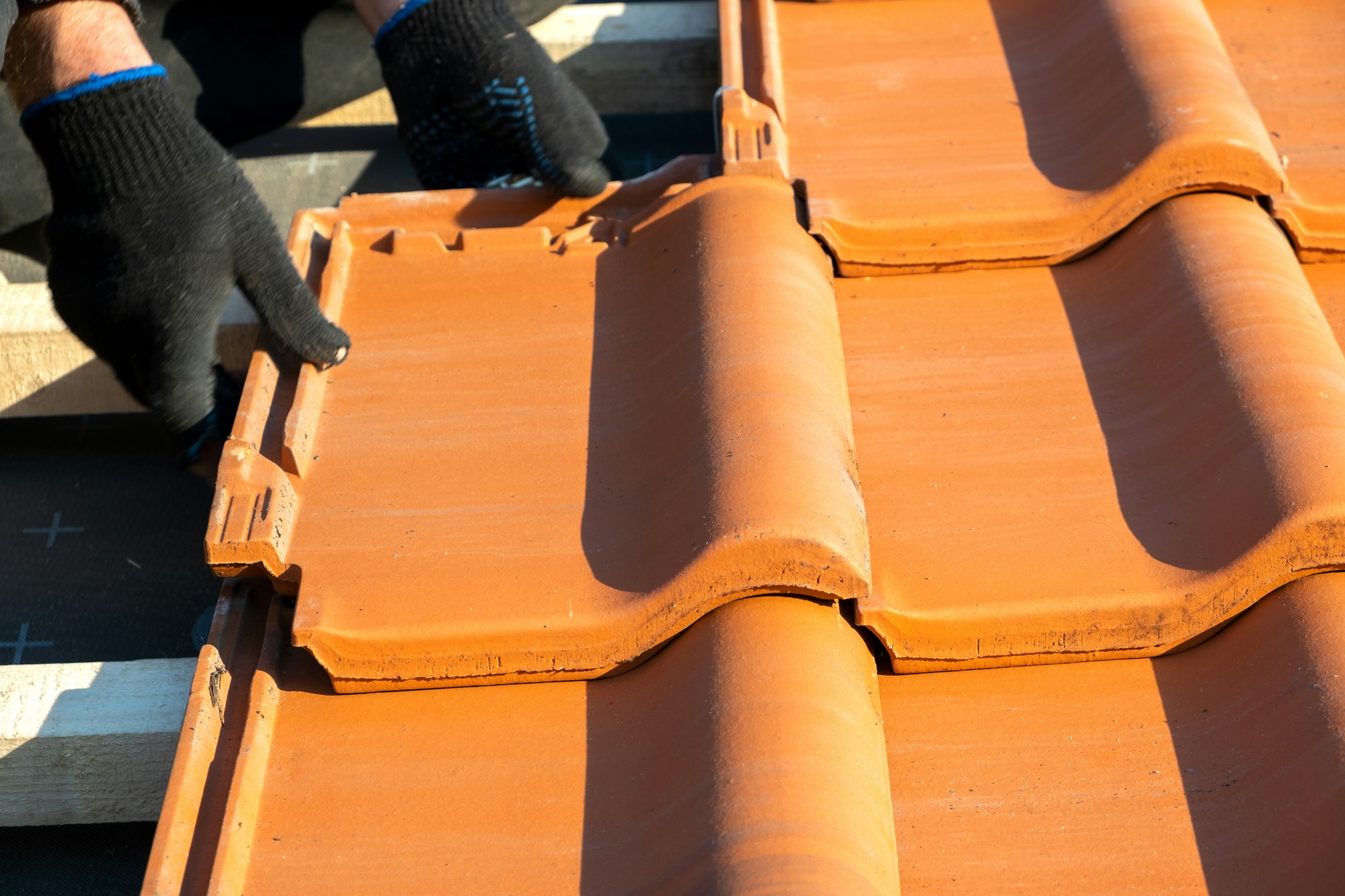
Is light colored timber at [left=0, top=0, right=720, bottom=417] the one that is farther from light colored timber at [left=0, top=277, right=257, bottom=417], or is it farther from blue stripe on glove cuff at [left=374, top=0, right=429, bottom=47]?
light colored timber at [left=0, top=277, right=257, bottom=417]

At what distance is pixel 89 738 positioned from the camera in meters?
1.78

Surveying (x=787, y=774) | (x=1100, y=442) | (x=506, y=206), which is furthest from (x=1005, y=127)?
(x=787, y=774)

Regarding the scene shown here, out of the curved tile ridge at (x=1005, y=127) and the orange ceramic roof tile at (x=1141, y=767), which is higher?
the curved tile ridge at (x=1005, y=127)

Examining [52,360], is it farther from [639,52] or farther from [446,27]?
[639,52]

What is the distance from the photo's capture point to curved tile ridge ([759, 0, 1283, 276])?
2.21 meters

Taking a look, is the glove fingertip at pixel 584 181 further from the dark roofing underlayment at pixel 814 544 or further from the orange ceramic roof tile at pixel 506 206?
the dark roofing underlayment at pixel 814 544

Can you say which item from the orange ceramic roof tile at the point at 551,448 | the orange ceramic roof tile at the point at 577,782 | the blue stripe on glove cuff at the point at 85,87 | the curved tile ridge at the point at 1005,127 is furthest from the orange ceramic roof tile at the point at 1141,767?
the blue stripe on glove cuff at the point at 85,87

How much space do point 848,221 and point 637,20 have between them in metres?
1.60

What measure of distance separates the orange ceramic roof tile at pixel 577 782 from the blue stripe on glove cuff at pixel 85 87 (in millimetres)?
1047

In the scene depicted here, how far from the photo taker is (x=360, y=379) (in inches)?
82.2

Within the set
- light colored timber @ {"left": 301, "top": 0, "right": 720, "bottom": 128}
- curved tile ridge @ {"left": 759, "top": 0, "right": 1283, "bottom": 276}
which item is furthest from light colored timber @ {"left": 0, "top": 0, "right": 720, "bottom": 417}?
curved tile ridge @ {"left": 759, "top": 0, "right": 1283, "bottom": 276}

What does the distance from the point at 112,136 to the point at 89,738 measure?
1067mm

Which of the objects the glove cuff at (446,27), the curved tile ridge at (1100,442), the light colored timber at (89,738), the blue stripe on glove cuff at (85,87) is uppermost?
the blue stripe on glove cuff at (85,87)

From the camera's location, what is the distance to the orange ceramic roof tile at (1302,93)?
2270mm
